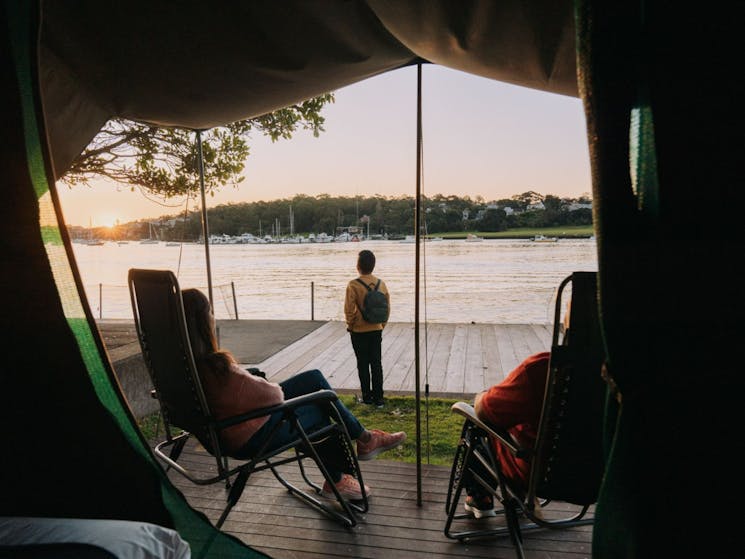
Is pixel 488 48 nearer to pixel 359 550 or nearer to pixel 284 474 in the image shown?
pixel 359 550

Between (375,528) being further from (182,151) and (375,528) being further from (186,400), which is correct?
(182,151)

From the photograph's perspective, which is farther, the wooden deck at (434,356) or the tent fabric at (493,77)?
the wooden deck at (434,356)

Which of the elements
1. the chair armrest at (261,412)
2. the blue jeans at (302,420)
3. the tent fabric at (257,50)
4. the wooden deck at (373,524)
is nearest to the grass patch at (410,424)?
the wooden deck at (373,524)

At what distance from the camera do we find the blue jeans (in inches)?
85.0

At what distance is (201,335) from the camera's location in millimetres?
2121

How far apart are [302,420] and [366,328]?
6.72 feet

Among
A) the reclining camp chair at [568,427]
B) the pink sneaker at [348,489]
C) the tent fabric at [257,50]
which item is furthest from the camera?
the pink sneaker at [348,489]

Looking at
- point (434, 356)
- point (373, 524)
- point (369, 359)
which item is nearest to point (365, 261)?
point (369, 359)

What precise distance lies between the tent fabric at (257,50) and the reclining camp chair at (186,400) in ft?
3.36

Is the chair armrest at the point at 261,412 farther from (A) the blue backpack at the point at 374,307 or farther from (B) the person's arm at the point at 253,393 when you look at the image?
(A) the blue backpack at the point at 374,307

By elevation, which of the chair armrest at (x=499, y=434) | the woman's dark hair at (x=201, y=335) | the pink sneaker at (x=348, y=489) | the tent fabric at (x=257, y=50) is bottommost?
the pink sneaker at (x=348, y=489)

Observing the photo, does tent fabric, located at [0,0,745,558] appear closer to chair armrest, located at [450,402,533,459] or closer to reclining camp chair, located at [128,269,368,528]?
reclining camp chair, located at [128,269,368,528]

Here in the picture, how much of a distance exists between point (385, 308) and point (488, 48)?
2.63 m

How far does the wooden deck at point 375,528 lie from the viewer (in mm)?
2082
